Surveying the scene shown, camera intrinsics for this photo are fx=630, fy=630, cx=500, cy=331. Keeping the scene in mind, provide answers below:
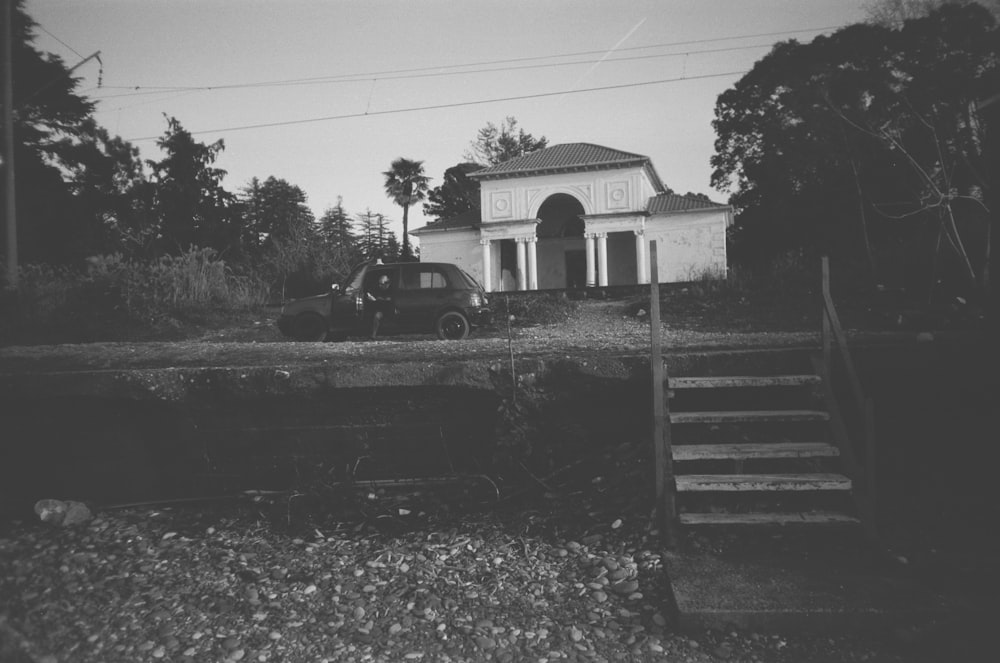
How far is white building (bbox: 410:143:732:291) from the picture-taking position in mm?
28109

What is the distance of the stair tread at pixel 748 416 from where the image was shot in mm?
3775

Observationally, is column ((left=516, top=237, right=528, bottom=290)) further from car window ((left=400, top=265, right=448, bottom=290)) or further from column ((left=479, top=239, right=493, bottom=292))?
car window ((left=400, top=265, right=448, bottom=290))

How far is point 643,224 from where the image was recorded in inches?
1128

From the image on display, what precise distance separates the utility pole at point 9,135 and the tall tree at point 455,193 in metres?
36.7

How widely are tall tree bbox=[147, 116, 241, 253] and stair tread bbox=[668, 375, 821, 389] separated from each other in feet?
116

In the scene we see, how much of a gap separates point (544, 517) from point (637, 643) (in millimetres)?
1199

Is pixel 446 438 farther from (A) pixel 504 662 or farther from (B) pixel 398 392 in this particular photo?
(A) pixel 504 662

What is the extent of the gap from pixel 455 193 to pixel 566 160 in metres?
20.5

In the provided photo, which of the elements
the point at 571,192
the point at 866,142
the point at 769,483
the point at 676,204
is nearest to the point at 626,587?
the point at 769,483

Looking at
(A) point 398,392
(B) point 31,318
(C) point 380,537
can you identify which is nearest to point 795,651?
(C) point 380,537

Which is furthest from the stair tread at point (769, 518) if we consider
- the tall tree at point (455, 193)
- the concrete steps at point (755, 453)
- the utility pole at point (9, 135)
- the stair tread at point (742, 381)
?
the tall tree at point (455, 193)

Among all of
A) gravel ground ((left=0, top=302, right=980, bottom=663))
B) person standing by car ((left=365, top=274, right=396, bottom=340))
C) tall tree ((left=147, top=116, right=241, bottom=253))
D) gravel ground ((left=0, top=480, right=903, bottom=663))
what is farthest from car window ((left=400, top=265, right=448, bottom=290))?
tall tree ((left=147, top=116, right=241, bottom=253))

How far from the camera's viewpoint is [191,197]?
118ft

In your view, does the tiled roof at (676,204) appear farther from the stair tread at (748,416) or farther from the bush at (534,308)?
the stair tread at (748,416)
